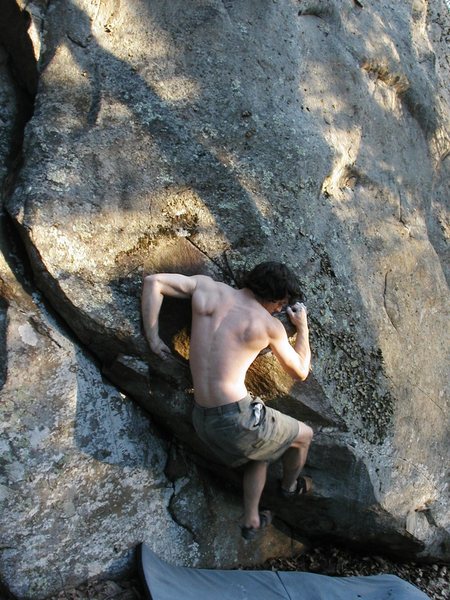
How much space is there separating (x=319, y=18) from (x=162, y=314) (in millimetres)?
2717

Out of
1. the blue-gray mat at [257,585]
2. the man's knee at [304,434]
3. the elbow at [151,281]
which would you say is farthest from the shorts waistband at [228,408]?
the blue-gray mat at [257,585]

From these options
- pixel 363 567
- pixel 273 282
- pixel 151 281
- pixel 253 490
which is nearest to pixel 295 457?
pixel 253 490

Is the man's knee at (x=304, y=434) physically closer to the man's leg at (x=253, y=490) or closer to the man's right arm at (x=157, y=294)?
the man's leg at (x=253, y=490)

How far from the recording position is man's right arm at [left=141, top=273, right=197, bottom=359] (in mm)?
3486

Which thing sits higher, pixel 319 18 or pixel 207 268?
pixel 319 18

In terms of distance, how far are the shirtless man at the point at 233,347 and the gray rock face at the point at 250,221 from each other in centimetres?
18

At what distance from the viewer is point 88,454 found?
11.8ft

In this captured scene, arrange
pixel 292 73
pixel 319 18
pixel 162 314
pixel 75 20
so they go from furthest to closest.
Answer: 1. pixel 319 18
2. pixel 292 73
3. pixel 75 20
4. pixel 162 314

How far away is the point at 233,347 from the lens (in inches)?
136

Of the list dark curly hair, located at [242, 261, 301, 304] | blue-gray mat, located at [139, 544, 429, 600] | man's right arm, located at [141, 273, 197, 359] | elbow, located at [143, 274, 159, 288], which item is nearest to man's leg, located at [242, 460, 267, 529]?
blue-gray mat, located at [139, 544, 429, 600]

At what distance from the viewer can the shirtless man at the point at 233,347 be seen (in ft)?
11.4

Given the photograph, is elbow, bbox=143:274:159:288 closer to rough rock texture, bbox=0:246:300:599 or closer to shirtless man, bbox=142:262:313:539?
shirtless man, bbox=142:262:313:539

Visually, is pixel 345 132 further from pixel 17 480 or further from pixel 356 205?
pixel 17 480

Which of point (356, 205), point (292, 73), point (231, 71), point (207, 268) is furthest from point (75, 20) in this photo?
point (356, 205)
